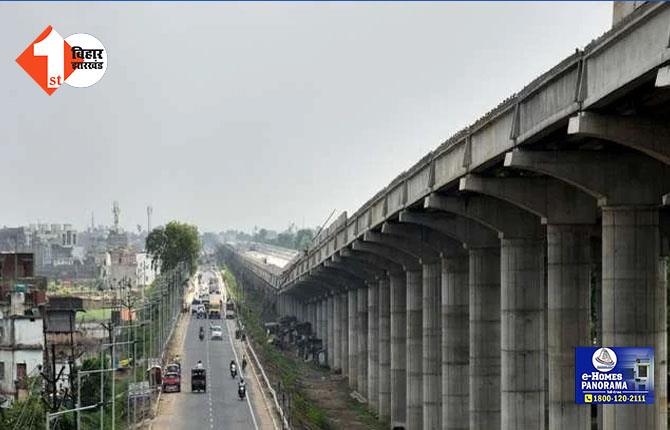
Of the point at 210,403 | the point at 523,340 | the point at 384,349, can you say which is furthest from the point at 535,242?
the point at 384,349

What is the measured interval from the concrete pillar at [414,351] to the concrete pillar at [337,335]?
48110 mm

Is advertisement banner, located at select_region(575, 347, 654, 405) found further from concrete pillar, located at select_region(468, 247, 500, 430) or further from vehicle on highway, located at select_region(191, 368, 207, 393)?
vehicle on highway, located at select_region(191, 368, 207, 393)

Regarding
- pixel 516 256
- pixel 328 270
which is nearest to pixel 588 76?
pixel 516 256

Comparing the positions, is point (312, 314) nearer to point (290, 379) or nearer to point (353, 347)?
point (353, 347)

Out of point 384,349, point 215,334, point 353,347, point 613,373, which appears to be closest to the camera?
point 613,373

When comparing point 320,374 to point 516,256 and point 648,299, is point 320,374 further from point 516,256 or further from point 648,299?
point 648,299

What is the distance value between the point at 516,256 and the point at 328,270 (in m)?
69.2

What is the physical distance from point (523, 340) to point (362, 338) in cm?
5999

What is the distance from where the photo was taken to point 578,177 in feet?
127

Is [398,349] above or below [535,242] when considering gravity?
below

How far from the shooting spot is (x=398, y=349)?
85938 millimetres

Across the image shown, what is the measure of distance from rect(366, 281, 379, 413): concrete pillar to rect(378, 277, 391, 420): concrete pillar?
2370 millimetres

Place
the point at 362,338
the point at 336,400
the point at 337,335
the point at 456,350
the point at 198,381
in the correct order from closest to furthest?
the point at 456,350 < the point at 198,381 < the point at 336,400 < the point at 362,338 < the point at 337,335

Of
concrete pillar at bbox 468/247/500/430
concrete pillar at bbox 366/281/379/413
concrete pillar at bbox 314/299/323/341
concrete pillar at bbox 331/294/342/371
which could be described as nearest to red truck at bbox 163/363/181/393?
concrete pillar at bbox 366/281/379/413
